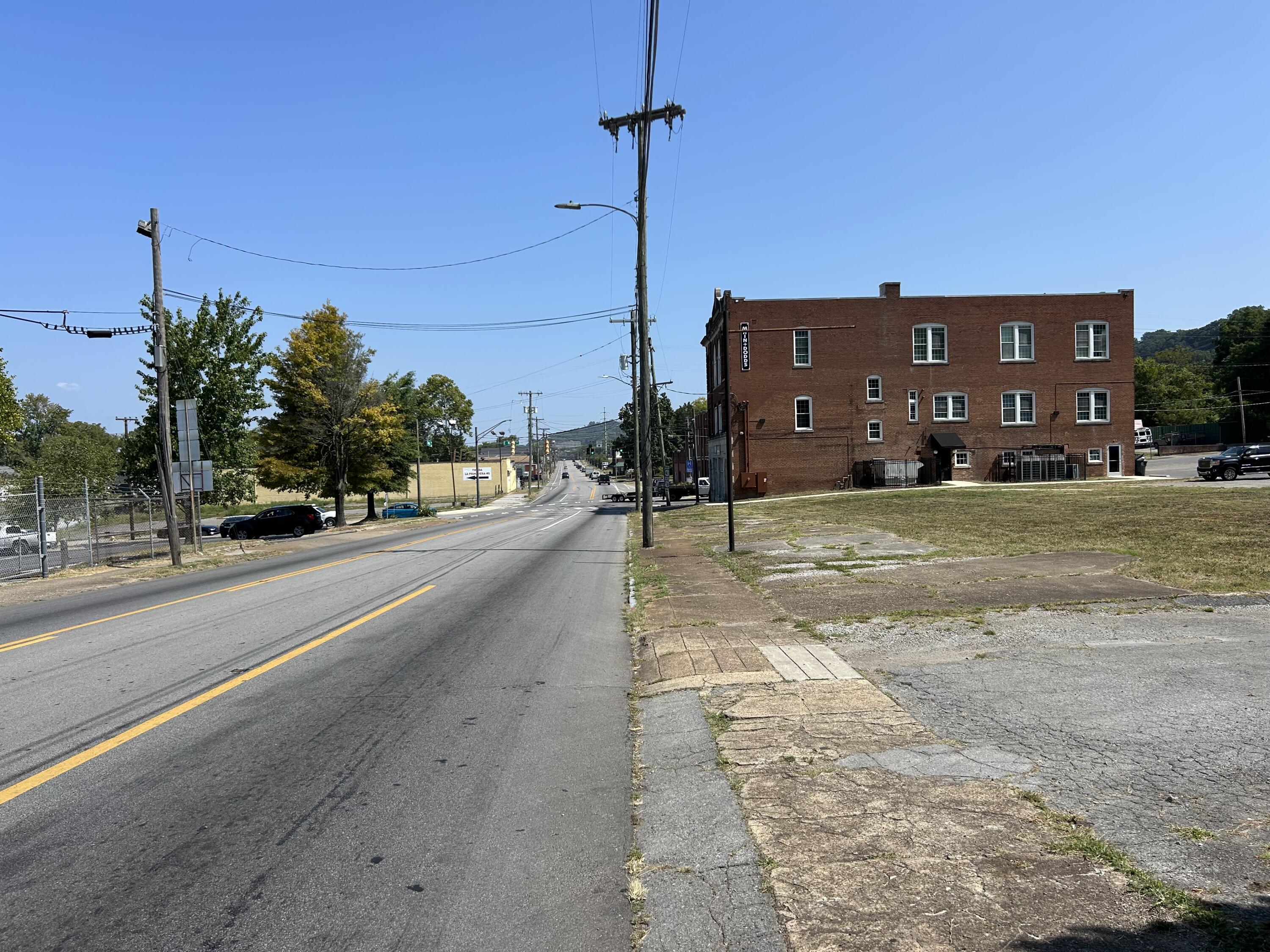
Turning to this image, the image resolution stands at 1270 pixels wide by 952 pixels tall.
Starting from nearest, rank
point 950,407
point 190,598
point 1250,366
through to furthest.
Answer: point 190,598
point 950,407
point 1250,366

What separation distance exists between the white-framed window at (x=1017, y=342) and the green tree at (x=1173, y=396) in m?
59.0

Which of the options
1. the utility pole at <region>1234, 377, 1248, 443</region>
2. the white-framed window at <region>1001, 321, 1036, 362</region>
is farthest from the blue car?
the utility pole at <region>1234, 377, 1248, 443</region>

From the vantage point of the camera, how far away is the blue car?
6519 centimetres

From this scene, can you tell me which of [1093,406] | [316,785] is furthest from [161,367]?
[1093,406]

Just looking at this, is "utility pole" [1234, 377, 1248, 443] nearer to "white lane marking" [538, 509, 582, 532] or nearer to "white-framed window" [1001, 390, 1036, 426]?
"white-framed window" [1001, 390, 1036, 426]

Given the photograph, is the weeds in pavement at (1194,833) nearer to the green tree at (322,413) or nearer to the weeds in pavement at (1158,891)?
the weeds in pavement at (1158,891)

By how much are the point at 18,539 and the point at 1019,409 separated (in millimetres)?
51040

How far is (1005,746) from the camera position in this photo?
219 inches

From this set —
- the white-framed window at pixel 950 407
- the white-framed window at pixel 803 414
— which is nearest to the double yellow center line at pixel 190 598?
the white-framed window at pixel 803 414

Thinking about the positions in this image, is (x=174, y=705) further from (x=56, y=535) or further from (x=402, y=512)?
(x=402, y=512)

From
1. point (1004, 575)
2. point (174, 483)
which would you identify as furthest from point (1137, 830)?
point (174, 483)

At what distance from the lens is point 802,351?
53.3 metres

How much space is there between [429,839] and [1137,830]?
351 cm

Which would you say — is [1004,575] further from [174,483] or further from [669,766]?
[174,483]
